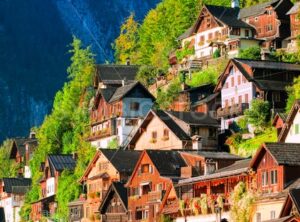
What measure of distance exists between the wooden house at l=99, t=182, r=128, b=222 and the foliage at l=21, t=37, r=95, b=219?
64.1 feet

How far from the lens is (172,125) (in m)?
95.1

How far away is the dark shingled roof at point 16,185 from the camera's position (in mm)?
127125

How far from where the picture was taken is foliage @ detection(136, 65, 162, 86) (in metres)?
124

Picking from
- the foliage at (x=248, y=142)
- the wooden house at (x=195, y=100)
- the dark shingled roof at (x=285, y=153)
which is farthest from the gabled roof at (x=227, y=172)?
the wooden house at (x=195, y=100)

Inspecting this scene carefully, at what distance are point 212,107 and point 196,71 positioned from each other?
14585 millimetres

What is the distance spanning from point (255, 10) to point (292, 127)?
46363mm

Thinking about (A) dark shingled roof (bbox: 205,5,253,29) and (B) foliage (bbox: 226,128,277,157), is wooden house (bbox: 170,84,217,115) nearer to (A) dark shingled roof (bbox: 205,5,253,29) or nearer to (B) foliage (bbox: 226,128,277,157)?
(B) foliage (bbox: 226,128,277,157)

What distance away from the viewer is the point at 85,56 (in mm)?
136500

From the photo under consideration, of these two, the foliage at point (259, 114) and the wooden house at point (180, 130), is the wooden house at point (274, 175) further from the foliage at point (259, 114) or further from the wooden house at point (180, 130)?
the wooden house at point (180, 130)

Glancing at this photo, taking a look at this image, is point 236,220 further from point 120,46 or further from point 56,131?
point 120,46

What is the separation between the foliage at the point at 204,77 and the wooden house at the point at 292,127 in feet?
106

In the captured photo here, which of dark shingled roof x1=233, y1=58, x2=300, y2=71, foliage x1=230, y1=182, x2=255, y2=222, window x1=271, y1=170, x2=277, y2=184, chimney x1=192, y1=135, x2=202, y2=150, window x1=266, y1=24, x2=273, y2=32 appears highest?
window x1=266, y1=24, x2=273, y2=32

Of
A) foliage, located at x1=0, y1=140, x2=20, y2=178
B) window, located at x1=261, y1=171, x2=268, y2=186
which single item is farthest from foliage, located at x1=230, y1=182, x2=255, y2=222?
foliage, located at x1=0, y1=140, x2=20, y2=178

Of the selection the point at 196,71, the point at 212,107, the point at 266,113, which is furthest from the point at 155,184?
the point at 196,71
